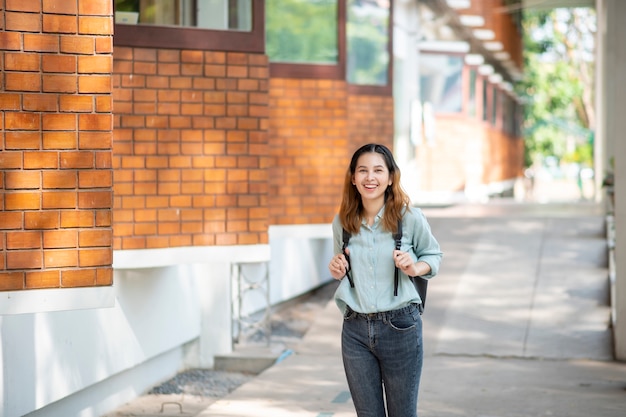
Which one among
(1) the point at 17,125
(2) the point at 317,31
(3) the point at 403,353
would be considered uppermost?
(2) the point at 317,31

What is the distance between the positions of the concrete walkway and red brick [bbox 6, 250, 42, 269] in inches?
93.6

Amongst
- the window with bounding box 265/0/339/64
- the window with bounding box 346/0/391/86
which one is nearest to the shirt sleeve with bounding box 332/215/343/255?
the window with bounding box 265/0/339/64

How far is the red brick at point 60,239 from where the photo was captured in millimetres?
5664

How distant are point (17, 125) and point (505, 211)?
1351 centimetres

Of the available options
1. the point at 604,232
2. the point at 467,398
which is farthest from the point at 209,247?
the point at 604,232

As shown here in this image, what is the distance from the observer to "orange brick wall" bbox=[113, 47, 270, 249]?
27.5 ft

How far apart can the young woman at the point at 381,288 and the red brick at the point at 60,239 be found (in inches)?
57.3

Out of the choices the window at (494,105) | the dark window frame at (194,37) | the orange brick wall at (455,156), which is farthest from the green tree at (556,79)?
the dark window frame at (194,37)

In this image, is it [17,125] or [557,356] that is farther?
[557,356]

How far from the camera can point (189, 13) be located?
866 centimetres

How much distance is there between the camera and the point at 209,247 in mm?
8859

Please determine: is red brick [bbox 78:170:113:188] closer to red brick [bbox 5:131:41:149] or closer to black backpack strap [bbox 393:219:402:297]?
red brick [bbox 5:131:41:149]

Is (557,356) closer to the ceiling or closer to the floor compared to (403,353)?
closer to the floor

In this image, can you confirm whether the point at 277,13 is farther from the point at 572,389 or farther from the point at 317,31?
the point at 572,389
